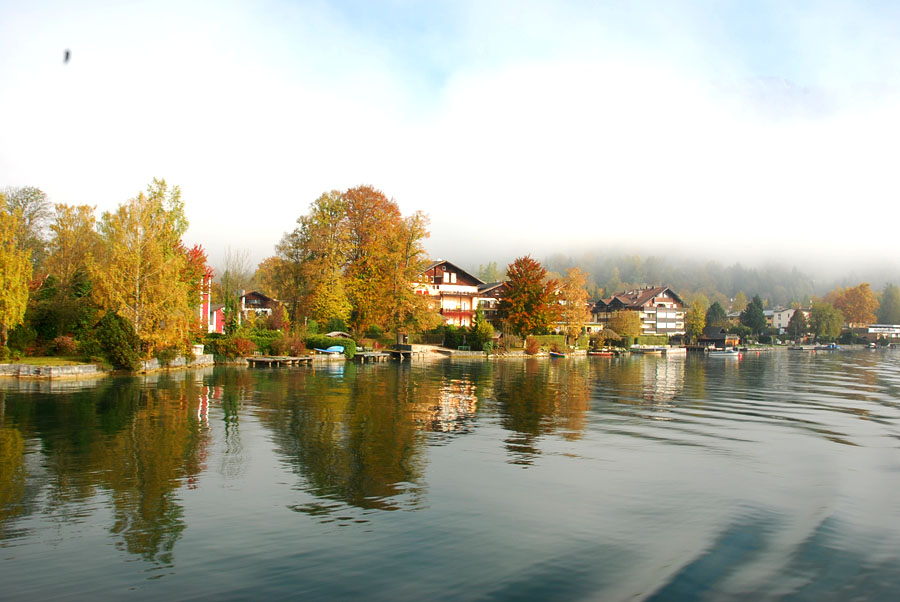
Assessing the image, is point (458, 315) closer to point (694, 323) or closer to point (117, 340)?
point (117, 340)

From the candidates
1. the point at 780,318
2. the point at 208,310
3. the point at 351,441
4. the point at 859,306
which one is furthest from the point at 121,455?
the point at 859,306

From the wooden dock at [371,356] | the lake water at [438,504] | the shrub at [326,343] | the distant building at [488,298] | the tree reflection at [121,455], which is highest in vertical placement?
the distant building at [488,298]

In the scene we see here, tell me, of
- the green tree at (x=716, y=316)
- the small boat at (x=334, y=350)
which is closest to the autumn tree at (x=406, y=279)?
the small boat at (x=334, y=350)

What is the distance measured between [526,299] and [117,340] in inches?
1989

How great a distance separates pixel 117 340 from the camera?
3675 centimetres

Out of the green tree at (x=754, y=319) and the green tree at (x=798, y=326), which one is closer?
the green tree at (x=754, y=319)

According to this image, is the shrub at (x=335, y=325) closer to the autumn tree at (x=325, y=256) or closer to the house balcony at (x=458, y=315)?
the autumn tree at (x=325, y=256)

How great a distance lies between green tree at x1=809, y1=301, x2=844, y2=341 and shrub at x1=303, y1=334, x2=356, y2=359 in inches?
5621

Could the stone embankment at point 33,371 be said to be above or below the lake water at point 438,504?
above

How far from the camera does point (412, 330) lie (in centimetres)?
6550

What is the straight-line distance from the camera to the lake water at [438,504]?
348 inches

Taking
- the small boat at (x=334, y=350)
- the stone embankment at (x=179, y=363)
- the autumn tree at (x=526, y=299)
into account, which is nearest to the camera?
the stone embankment at (x=179, y=363)

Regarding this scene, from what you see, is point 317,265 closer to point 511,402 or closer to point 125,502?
point 511,402

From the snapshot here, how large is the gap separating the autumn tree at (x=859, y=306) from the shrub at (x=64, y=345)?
206 metres
